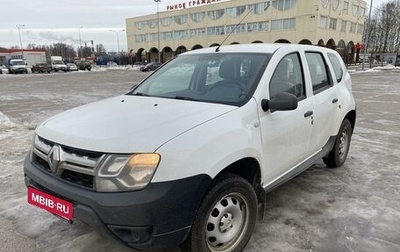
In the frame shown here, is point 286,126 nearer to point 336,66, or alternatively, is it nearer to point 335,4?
point 336,66

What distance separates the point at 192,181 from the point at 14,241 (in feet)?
6.61

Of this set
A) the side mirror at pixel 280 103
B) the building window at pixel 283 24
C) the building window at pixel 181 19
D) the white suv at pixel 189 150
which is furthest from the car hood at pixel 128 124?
the building window at pixel 181 19

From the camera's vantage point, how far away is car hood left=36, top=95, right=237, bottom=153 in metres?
2.34

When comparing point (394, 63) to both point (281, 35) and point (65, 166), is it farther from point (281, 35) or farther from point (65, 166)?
point (65, 166)

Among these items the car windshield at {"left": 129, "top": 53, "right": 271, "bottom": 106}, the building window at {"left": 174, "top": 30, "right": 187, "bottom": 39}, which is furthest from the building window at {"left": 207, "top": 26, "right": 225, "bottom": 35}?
the car windshield at {"left": 129, "top": 53, "right": 271, "bottom": 106}

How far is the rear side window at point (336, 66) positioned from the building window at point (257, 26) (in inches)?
2100

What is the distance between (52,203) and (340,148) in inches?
158

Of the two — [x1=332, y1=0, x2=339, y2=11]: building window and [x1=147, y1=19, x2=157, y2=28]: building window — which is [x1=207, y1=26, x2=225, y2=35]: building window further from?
[x1=332, y1=0, x2=339, y2=11]: building window

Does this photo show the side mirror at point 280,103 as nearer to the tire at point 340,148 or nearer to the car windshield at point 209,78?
the car windshield at point 209,78

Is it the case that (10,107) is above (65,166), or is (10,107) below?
below

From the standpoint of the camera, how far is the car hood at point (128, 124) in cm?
234

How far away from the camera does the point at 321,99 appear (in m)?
4.10

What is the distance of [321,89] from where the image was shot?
423cm

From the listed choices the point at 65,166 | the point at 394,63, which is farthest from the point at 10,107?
the point at 394,63
